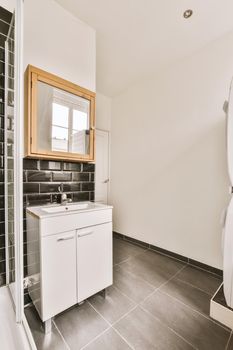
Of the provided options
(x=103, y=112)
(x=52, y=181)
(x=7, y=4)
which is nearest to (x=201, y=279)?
(x=52, y=181)

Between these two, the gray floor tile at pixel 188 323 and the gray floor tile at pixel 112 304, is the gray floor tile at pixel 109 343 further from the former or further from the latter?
the gray floor tile at pixel 188 323

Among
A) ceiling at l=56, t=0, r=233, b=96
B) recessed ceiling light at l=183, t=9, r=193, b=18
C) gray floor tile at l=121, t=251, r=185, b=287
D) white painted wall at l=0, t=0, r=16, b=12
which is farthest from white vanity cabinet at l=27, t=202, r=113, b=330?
recessed ceiling light at l=183, t=9, r=193, b=18

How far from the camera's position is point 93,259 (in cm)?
142

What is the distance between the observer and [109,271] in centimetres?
153

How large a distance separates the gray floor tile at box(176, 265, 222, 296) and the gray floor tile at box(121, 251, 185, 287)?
0.33 feet

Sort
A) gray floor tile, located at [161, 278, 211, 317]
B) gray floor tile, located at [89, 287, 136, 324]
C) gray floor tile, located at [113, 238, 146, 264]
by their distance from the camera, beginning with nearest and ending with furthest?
gray floor tile, located at [89, 287, 136, 324]
gray floor tile, located at [161, 278, 211, 317]
gray floor tile, located at [113, 238, 146, 264]

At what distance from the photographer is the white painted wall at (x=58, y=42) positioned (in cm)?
150

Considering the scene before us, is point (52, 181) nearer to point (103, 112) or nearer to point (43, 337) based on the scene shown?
point (43, 337)

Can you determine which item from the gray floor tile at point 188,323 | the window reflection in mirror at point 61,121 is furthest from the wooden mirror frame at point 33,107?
the gray floor tile at point 188,323

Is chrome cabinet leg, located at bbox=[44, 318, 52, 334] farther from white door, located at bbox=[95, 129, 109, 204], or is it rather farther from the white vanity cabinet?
white door, located at bbox=[95, 129, 109, 204]

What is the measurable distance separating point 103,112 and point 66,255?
2.79 metres

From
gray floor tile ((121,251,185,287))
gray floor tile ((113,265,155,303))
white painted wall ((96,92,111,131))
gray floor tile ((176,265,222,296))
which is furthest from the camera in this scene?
white painted wall ((96,92,111,131))

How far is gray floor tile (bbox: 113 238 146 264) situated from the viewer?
2.34 metres

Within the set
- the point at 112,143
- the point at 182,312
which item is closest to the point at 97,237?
the point at 182,312
